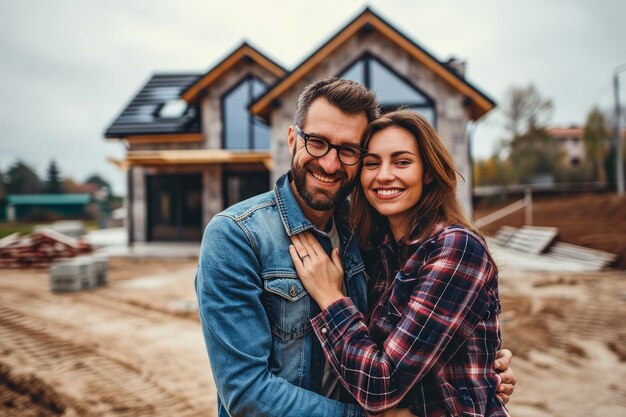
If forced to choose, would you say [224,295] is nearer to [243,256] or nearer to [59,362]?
[243,256]

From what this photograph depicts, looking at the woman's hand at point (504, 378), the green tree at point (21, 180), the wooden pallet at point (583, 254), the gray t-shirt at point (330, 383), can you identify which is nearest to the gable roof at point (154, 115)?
the wooden pallet at point (583, 254)

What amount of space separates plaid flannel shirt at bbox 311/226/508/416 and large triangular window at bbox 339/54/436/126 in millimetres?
9618

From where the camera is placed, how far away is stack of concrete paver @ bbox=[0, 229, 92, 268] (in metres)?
11.2

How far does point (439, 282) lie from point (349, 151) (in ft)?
2.25

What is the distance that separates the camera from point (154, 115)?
50.2 ft

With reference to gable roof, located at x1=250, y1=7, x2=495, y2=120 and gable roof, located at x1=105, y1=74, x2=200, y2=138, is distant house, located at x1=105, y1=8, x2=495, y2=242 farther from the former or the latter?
gable roof, located at x1=250, y1=7, x2=495, y2=120

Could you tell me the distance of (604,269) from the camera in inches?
393

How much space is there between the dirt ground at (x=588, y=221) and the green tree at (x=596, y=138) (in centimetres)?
1206

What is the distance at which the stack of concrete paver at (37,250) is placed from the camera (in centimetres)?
1118

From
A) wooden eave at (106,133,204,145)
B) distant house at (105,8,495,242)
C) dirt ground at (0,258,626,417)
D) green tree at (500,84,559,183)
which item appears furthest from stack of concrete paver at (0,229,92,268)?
green tree at (500,84,559,183)

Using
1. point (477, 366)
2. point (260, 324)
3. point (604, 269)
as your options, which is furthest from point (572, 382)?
point (604, 269)

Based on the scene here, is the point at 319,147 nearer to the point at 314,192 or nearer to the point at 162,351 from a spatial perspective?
the point at 314,192

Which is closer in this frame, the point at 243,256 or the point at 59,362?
the point at 243,256

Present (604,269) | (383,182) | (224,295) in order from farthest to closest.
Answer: (604,269), (383,182), (224,295)
